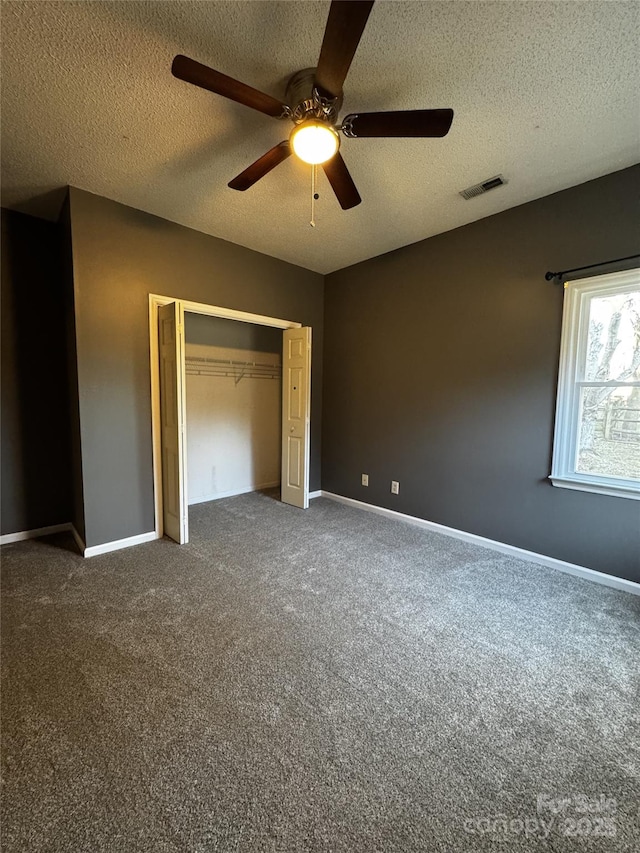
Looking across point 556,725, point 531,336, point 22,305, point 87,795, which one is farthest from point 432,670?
point 22,305

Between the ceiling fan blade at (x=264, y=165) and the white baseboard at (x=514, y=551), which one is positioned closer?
the ceiling fan blade at (x=264, y=165)

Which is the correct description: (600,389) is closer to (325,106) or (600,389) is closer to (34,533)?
(325,106)

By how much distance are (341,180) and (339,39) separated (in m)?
0.77

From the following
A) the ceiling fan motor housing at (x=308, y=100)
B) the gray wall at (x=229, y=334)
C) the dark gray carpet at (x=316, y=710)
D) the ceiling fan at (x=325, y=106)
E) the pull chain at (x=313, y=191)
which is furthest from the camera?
the gray wall at (x=229, y=334)

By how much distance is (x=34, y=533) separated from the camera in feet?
10.8

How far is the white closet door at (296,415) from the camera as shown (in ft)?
13.4

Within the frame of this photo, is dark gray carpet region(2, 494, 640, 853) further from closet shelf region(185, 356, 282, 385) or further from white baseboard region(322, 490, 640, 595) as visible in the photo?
closet shelf region(185, 356, 282, 385)

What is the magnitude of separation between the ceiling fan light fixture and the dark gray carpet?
2571 millimetres

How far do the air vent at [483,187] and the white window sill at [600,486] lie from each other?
225 cm

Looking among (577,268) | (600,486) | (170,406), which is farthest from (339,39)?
(600,486)

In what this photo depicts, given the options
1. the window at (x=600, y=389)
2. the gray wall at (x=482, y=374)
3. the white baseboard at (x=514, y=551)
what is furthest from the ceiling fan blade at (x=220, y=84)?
the white baseboard at (x=514, y=551)

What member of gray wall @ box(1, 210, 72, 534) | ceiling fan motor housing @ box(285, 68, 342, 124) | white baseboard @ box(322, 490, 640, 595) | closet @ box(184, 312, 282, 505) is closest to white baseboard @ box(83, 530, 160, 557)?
gray wall @ box(1, 210, 72, 534)

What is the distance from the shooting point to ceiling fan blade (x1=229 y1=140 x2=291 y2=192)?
1.86 m

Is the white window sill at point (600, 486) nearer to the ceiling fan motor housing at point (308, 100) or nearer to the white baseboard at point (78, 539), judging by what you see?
the ceiling fan motor housing at point (308, 100)
